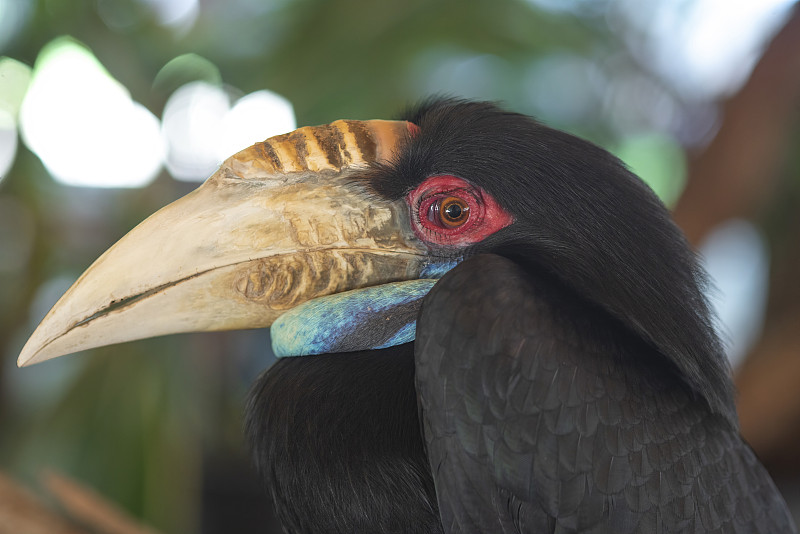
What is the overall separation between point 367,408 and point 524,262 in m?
0.32

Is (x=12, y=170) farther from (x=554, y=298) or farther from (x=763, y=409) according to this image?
(x=763, y=409)

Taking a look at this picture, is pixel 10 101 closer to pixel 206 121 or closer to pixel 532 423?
pixel 206 121

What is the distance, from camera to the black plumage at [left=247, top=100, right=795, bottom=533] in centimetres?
86

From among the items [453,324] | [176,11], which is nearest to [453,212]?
[453,324]

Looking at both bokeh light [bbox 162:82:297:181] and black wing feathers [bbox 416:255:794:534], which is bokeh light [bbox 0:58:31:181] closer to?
bokeh light [bbox 162:82:297:181]

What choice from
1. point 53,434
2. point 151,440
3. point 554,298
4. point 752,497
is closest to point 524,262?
point 554,298

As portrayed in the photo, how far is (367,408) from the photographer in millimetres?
1028

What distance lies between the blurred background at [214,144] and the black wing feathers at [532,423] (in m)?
1.16

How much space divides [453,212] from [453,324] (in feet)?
0.91

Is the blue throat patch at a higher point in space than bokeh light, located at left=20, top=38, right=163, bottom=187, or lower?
lower

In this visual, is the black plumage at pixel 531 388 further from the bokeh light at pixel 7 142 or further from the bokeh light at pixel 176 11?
the bokeh light at pixel 176 11

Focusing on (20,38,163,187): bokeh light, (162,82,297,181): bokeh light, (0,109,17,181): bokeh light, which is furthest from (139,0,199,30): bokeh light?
(0,109,17,181): bokeh light

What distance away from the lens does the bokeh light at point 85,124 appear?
2.02 meters

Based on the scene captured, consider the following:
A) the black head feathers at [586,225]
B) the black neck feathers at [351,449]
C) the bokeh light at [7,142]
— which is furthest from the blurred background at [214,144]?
the black neck feathers at [351,449]
